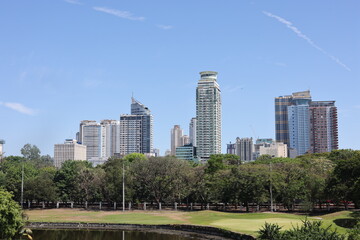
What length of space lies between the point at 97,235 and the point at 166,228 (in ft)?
33.7

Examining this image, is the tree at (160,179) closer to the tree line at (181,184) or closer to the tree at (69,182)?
the tree line at (181,184)

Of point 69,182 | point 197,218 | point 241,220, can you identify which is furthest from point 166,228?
point 69,182

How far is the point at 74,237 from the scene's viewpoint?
173ft

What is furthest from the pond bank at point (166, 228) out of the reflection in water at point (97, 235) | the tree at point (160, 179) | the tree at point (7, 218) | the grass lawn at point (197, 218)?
the tree at point (160, 179)

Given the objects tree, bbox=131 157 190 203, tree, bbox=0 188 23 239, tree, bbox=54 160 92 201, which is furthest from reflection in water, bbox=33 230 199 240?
tree, bbox=54 160 92 201

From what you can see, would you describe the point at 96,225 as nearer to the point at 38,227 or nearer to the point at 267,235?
the point at 38,227

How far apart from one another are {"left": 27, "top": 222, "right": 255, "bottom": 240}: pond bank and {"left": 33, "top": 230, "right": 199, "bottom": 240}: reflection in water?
3.08m

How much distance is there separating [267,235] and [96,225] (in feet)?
125

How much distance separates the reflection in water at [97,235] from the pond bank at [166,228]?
3.08m

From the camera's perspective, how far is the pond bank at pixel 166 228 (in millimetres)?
49016

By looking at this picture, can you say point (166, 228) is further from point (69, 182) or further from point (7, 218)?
point (69, 182)

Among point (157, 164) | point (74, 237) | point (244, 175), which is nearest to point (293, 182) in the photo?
point (244, 175)

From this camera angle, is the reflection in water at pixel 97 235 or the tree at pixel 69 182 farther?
the tree at pixel 69 182

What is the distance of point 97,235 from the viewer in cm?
5475
